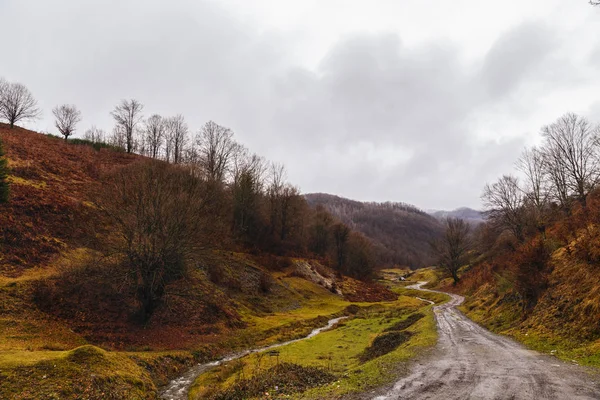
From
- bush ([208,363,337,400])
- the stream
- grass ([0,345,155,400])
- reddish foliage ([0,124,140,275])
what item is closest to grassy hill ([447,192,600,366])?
bush ([208,363,337,400])

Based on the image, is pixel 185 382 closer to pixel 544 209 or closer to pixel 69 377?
pixel 69 377

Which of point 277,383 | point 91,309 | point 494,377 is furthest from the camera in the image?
point 91,309

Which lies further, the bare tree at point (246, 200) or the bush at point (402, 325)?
the bare tree at point (246, 200)

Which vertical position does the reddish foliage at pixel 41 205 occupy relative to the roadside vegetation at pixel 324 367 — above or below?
above

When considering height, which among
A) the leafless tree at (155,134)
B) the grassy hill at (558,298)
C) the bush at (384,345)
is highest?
the leafless tree at (155,134)

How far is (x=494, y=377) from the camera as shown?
44.5ft

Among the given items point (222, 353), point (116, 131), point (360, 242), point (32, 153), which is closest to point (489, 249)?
point (360, 242)

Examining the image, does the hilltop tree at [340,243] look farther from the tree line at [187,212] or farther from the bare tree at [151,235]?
the bare tree at [151,235]

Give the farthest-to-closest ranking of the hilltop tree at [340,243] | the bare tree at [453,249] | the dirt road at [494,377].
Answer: the hilltop tree at [340,243]
the bare tree at [453,249]
the dirt road at [494,377]

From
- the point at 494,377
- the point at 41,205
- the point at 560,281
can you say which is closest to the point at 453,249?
the point at 560,281

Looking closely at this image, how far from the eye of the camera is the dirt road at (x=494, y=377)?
11.5 m

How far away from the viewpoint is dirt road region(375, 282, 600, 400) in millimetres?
11516

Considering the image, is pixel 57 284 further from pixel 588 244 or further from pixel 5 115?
pixel 5 115

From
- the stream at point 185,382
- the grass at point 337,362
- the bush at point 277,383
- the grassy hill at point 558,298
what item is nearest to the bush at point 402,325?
the grass at point 337,362
